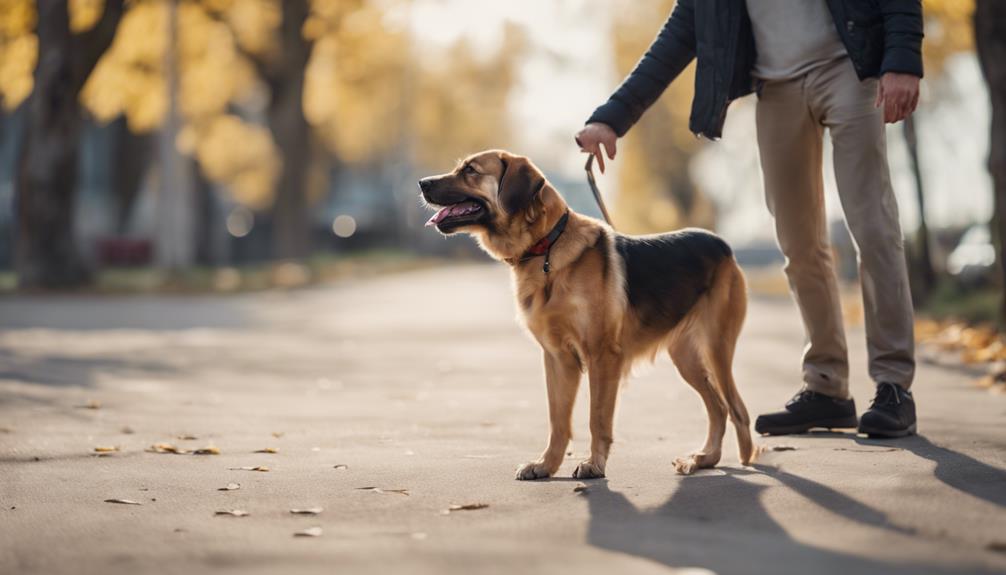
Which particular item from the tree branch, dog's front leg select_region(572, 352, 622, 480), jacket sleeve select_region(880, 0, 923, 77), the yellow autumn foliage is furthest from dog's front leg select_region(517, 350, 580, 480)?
the yellow autumn foliage

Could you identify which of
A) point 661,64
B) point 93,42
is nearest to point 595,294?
point 661,64

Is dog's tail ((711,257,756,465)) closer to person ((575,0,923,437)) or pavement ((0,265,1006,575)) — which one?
pavement ((0,265,1006,575))

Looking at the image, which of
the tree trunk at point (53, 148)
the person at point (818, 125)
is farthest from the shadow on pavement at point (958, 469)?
the tree trunk at point (53, 148)

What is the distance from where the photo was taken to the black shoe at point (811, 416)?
→ 6086mm

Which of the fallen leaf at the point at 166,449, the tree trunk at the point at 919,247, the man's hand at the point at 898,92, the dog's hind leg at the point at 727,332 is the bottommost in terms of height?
the fallen leaf at the point at 166,449

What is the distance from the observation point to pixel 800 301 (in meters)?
6.23

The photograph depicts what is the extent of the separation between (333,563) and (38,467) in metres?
2.45

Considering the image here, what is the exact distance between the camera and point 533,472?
5.07 metres

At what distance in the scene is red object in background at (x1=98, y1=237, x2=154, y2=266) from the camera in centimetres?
3894

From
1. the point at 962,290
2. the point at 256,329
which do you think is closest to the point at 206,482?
the point at 256,329

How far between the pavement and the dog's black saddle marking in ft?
2.10

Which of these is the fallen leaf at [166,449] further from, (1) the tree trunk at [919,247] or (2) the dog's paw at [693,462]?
(1) the tree trunk at [919,247]

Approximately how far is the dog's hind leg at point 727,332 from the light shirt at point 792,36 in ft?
3.26

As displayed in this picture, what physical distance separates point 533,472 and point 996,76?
734 cm
